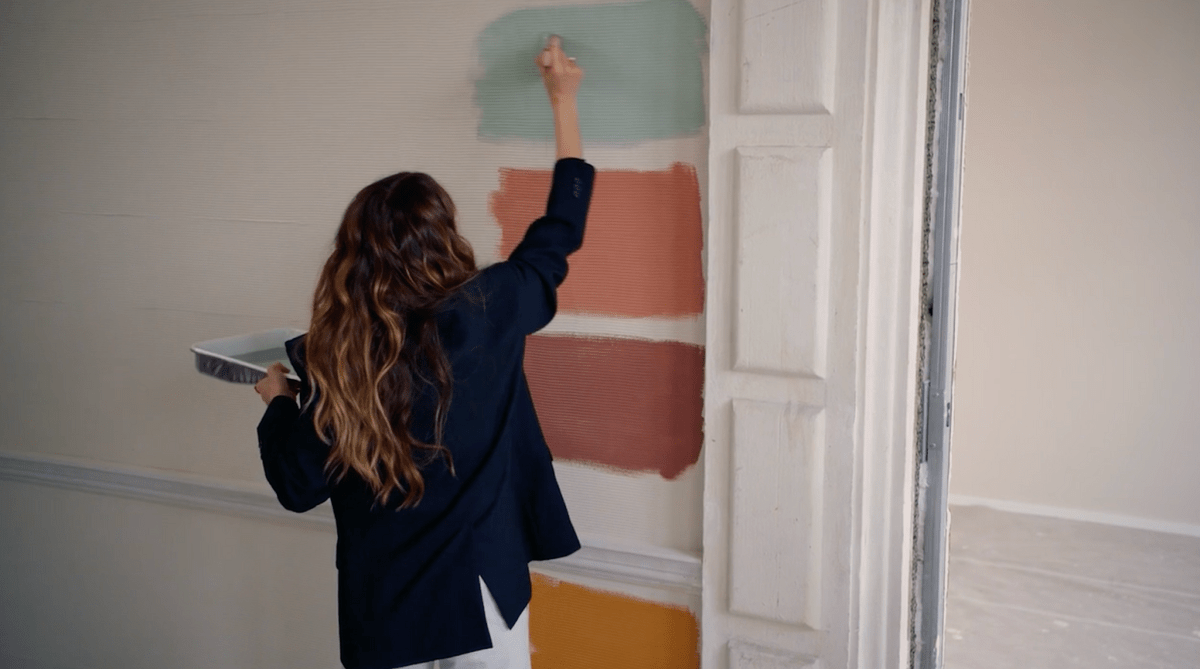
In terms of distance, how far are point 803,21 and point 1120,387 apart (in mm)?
2915

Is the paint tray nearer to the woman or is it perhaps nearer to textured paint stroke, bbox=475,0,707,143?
the woman

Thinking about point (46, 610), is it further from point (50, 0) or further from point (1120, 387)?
point (1120, 387)

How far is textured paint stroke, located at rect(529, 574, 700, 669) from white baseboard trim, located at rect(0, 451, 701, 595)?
0.16 ft

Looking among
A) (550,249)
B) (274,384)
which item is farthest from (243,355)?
(550,249)

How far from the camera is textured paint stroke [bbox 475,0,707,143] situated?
1.61 metres

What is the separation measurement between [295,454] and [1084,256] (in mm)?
3401

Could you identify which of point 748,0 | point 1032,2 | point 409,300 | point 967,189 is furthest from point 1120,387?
point 409,300

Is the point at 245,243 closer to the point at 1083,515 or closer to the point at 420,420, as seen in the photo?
the point at 420,420

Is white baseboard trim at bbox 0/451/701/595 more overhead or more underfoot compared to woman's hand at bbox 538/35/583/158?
more underfoot

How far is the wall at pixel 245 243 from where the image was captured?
1701 millimetres

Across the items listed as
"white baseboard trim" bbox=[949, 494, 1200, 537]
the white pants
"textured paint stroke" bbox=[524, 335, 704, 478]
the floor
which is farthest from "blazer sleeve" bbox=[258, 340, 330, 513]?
"white baseboard trim" bbox=[949, 494, 1200, 537]

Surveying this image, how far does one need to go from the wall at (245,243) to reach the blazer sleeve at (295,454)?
552 millimetres

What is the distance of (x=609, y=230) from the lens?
1.73 m

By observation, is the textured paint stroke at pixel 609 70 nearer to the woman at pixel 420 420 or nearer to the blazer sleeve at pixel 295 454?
the woman at pixel 420 420
